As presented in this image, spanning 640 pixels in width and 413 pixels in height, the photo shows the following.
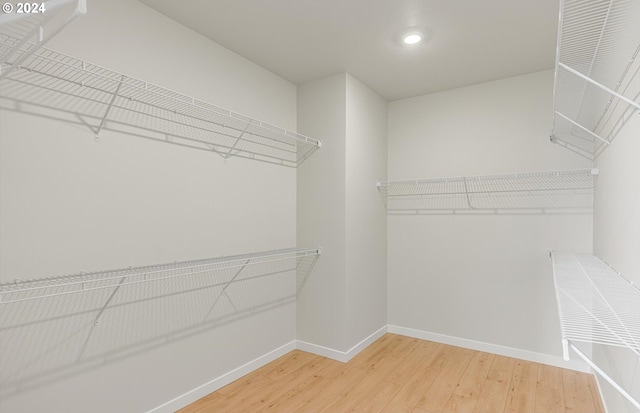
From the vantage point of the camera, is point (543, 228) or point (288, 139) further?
point (288, 139)

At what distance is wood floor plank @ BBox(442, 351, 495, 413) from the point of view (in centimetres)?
208

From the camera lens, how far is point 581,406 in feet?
6.81

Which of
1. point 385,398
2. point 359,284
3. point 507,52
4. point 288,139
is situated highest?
point 507,52

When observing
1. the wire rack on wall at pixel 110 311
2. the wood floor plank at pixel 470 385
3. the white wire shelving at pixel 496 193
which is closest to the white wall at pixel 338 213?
the white wire shelving at pixel 496 193

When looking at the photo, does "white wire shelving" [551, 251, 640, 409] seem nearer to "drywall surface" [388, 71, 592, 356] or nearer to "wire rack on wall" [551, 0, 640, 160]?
"wire rack on wall" [551, 0, 640, 160]

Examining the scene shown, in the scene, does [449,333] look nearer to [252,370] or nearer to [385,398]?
[385,398]

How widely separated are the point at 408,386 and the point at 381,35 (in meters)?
2.33

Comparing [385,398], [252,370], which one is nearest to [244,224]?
[252,370]

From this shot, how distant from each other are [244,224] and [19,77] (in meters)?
1.44

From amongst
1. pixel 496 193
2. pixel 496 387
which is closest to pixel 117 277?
pixel 496 387

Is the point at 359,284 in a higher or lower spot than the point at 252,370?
higher

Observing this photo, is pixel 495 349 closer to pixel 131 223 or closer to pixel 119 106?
pixel 131 223

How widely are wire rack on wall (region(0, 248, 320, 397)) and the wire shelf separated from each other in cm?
75

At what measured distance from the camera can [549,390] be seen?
226cm
